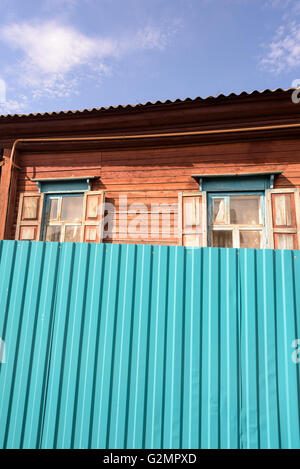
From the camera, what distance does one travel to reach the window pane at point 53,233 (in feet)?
20.2

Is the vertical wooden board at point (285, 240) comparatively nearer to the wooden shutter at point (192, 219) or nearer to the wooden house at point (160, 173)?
the wooden house at point (160, 173)

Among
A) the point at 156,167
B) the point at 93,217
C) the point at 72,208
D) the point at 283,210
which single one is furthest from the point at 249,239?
the point at 72,208

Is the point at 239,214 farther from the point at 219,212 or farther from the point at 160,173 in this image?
the point at 160,173

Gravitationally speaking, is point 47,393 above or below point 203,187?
below

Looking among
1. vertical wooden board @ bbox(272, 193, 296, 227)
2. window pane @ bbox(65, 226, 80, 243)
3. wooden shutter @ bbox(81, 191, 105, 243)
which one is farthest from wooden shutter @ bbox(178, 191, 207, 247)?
window pane @ bbox(65, 226, 80, 243)

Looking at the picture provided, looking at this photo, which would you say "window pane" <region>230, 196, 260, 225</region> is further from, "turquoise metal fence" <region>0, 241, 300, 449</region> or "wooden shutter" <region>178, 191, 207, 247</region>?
"turquoise metal fence" <region>0, 241, 300, 449</region>

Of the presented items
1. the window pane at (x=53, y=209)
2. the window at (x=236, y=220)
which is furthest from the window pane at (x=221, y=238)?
the window pane at (x=53, y=209)

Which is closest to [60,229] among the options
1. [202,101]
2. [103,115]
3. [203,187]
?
[103,115]

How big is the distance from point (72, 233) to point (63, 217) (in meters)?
0.48

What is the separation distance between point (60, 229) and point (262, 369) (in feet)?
16.5
